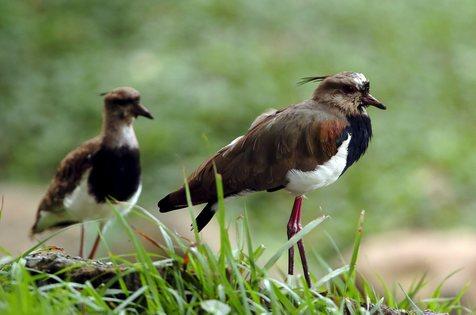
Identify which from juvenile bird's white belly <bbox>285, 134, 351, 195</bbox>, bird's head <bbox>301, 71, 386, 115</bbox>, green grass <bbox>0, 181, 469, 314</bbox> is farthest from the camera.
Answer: bird's head <bbox>301, 71, 386, 115</bbox>

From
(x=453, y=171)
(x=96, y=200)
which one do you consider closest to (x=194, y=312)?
(x=96, y=200)

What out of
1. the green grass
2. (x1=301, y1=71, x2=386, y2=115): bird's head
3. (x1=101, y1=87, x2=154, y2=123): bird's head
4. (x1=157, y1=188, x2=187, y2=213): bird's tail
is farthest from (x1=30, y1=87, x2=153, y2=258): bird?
the green grass

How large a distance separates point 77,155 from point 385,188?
4.00 meters

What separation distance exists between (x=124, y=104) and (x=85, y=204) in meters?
0.61

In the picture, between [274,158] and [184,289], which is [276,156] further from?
[184,289]

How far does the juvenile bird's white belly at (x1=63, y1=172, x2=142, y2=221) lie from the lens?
572cm

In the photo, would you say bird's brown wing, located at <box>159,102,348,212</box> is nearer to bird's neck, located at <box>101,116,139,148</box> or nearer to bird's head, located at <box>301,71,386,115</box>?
bird's head, located at <box>301,71,386,115</box>

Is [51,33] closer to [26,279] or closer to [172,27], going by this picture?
[172,27]

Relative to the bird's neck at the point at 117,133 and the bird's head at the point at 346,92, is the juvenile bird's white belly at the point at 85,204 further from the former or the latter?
the bird's head at the point at 346,92

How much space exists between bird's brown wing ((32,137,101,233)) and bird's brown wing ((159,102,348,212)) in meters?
→ 1.68

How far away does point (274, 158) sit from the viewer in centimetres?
414

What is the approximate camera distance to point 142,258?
140 inches

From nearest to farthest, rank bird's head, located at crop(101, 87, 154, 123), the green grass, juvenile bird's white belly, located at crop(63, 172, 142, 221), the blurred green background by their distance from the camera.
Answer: the green grass < bird's head, located at crop(101, 87, 154, 123) < juvenile bird's white belly, located at crop(63, 172, 142, 221) < the blurred green background

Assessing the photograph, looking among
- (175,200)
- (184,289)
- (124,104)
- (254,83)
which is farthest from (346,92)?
(254,83)
